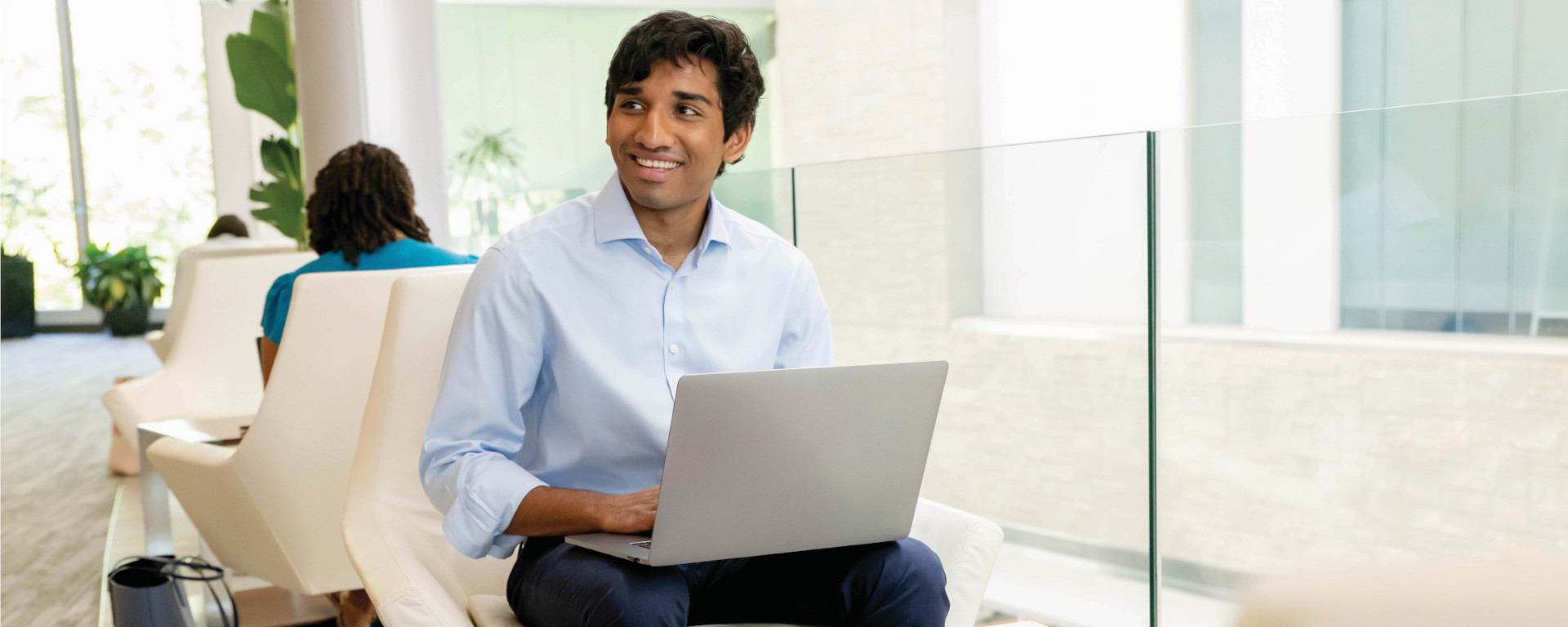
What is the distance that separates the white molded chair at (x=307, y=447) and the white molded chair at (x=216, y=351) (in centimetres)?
171

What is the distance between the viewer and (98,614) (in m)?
2.88

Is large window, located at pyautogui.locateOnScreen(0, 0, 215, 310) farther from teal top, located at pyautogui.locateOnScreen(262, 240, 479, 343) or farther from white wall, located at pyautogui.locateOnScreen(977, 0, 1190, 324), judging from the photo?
white wall, located at pyautogui.locateOnScreen(977, 0, 1190, 324)

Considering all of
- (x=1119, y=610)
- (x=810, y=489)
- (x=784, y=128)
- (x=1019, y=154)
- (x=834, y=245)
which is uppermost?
(x=784, y=128)

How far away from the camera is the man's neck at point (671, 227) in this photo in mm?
1529

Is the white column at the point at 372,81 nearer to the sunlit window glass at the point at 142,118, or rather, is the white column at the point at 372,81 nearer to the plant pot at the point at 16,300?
the sunlit window glass at the point at 142,118

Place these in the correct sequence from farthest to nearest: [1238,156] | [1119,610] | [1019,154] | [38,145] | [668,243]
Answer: [38,145]
[1019,154]
[1119,610]
[1238,156]
[668,243]

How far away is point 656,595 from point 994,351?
1116mm

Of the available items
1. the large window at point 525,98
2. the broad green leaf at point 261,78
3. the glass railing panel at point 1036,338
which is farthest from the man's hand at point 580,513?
the large window at point 525,98

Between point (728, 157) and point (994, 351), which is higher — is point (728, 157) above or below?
above

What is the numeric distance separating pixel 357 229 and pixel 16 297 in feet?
32.7

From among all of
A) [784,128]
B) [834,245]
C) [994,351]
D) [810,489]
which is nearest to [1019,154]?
[994,351]

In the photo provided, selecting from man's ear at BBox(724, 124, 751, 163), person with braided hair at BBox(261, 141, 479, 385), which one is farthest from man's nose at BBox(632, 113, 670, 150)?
person with braided hair at BBox(261, 141, 479, 385)

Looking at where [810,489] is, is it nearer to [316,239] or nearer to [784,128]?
[316,239]

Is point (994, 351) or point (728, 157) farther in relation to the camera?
point (994, 351)
